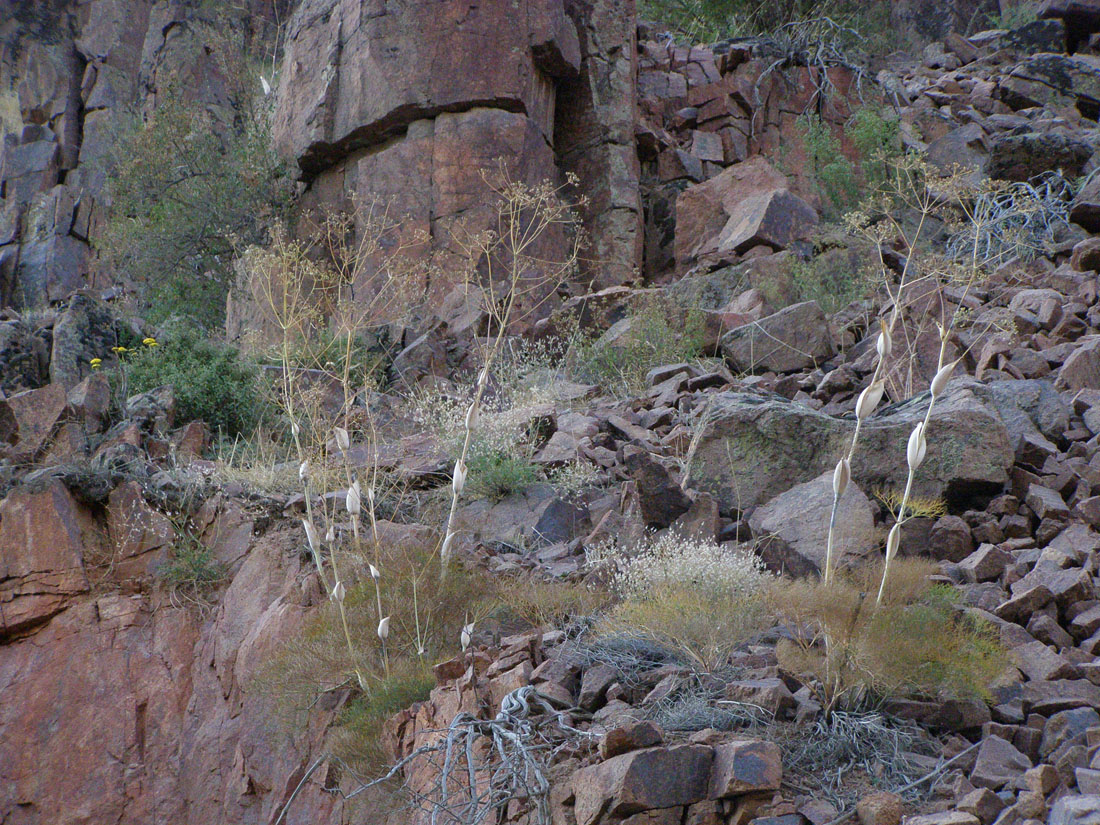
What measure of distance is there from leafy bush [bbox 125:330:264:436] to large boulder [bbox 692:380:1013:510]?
4372mm

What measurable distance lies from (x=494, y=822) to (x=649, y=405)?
452cm

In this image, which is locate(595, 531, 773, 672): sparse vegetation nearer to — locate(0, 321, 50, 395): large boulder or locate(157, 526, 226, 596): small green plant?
locate(157, 526, 226, 596): small green plant

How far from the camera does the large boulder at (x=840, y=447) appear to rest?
511 cm

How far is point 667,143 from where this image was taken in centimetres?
1341

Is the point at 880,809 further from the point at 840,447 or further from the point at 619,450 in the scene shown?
the point at 619,450

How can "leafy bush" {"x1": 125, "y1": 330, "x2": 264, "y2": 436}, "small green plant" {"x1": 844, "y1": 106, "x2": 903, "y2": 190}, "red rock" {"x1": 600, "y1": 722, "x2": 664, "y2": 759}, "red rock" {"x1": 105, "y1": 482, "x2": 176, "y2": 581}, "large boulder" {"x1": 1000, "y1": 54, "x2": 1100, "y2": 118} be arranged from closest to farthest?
1. "red rock" {"x1": 600, "y1": 722, "x2": 664, "y2": 759}
2. "red rock" {"x1": 105, "y1": 482, "x2": 176, "y2": 581}
3. "leafy bush" {"x1": 125, "y1": 330, "x2": 264, "y2": 436}
4. "small green plant" {"x1": 844, "y1": 106, "x2": 903, "y2": 190}
5. "large boulder" {"x1": 1000, "y1": 54, "x2": 1100, "y2": 118}

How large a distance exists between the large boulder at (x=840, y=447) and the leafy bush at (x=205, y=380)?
437 centimetres

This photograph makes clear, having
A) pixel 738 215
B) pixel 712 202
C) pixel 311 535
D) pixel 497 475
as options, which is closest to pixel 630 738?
pixel 311 535

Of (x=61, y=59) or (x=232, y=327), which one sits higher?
(x=61, y=59)

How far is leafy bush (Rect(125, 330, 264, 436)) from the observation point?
8.19 metres

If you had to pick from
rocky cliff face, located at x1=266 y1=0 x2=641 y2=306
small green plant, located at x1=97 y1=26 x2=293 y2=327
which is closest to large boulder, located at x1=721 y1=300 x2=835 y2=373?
rocky cliff face, located at x1=266 y1=0 x2=641 y2=306

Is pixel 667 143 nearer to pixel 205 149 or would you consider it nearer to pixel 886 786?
pixel 205 149

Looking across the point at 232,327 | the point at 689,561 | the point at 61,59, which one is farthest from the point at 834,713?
the point at 61,59

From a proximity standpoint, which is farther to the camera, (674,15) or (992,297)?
(674,15)
